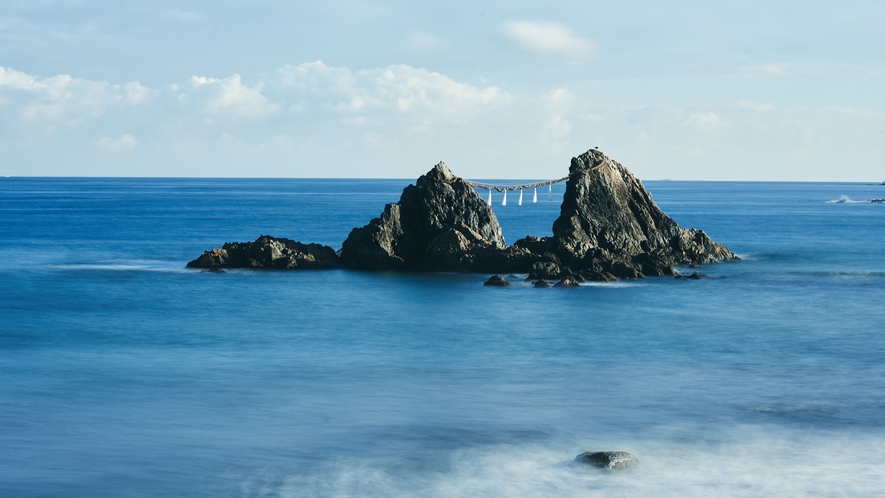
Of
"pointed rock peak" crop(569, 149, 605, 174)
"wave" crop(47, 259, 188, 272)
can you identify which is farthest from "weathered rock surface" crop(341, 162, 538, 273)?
"wave" crop(47, 259, 188, 272)

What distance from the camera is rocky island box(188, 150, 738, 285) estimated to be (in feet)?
181

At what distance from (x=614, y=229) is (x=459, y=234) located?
975 centimetres

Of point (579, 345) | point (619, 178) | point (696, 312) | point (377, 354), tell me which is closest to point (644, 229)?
point (619, 178)

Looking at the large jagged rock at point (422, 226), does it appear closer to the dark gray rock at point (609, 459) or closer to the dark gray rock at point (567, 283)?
the dark gray rock at point (567, 283)

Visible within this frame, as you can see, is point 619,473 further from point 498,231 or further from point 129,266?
point 129,266

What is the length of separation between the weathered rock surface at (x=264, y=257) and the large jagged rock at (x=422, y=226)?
6.73ft

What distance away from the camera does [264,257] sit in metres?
56.5

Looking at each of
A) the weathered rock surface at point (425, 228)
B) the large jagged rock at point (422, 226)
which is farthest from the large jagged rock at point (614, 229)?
the large jagged rock at point (422, 226)

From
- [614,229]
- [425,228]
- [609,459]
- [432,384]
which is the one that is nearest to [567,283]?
[614,229]

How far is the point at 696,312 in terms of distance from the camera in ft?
139

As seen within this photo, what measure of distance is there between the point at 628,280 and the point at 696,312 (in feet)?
29.8

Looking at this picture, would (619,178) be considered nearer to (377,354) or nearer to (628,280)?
(628,280)

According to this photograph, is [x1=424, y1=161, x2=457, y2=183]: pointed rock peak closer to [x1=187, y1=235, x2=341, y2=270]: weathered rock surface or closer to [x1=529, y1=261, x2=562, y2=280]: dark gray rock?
[x1=187, y1=235, x2=341, y2=270]: weathered rock surface

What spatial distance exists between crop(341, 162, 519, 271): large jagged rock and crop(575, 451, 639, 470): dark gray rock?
114 feet
